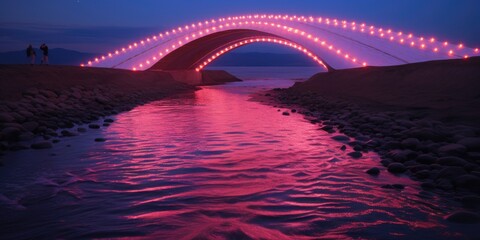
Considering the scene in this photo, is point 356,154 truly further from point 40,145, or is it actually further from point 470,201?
point 40,145

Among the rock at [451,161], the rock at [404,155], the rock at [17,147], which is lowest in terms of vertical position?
the rock at [17,147]

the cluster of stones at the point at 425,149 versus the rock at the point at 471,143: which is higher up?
the rock at the point at 471,143

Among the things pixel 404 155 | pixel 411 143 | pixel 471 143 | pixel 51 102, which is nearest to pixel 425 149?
pixel 411 143

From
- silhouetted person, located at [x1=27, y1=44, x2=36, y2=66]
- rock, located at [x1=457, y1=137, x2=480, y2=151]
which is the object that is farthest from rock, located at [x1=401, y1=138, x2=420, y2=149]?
silhouetted person, located at [x1=27, y1=44, x2=36, y2=66]

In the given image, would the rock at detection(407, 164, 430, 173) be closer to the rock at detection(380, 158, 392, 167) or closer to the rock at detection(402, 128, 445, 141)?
the rock at detection(380, 158, 392, 167)

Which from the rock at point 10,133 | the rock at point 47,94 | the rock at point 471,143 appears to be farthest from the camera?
the rock at point 47,94

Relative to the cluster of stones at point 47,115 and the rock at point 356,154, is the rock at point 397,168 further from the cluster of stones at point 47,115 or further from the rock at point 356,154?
the cluster of stones at point 47,115

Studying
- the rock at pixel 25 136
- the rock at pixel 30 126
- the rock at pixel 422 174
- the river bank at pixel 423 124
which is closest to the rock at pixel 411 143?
the river bank at pixel 423 124

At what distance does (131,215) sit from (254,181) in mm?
2170

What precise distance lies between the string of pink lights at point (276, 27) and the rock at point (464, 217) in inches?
1148

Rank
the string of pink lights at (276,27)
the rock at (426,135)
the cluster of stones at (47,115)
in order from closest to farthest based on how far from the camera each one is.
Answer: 1. the rock at (426,135)
2. the cluster of stones at (47,115)
3. the string of pink lights at (276,27)

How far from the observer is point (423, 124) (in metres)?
9.49

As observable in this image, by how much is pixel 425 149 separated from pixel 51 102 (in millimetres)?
13685

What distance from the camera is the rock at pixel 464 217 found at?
434 centimetres
